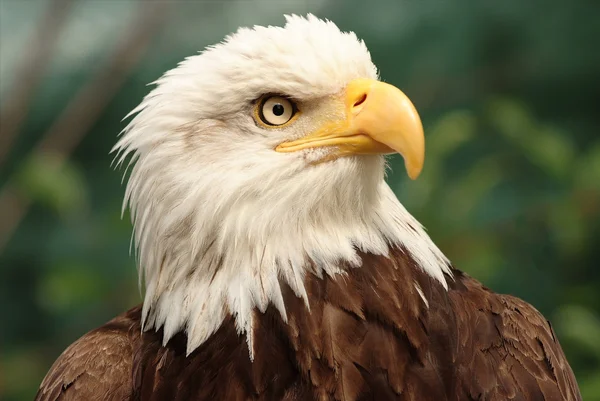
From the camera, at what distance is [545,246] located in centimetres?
350

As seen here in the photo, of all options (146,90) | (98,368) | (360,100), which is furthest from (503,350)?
(146,90)

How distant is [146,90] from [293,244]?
2.75m

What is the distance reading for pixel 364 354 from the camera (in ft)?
4.94

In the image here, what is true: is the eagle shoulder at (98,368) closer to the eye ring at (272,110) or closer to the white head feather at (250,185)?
the white head feather at (250,185)

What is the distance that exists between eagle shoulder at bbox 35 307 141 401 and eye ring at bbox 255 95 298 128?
59 cm

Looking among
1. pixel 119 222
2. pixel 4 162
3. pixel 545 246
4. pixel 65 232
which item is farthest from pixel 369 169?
pixel 4 162

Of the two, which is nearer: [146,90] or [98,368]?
[98,368]

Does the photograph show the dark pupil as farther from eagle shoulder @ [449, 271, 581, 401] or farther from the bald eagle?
eagle shoulder @ [449, 271, 581, 401]

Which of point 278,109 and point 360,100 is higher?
point 360,100

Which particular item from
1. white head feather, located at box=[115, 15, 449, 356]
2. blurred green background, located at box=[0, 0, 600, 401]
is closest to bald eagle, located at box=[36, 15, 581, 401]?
white head feather, located at box=[115, 15, 449, 356]

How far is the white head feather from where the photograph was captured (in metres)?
1.50

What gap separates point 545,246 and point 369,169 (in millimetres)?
2208

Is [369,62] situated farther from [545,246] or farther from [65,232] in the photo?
[65,232]

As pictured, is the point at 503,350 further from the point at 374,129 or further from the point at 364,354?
the point at 374,129
